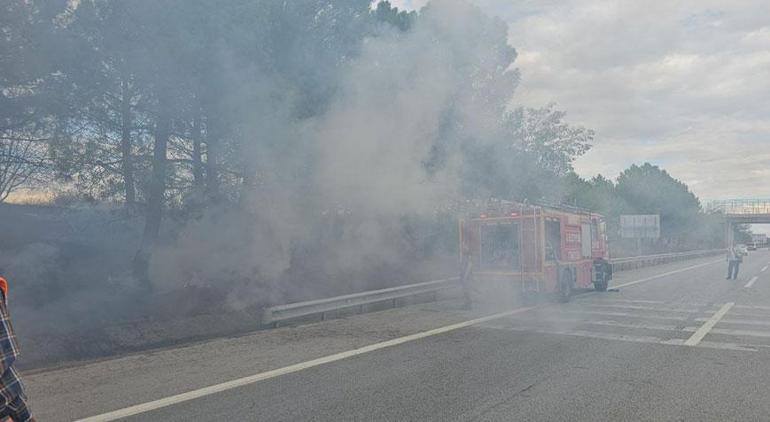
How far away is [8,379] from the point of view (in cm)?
168

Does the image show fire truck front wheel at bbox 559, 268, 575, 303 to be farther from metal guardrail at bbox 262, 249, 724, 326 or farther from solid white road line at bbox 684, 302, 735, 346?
solid white road line at bbox 684, 302, 735, 346

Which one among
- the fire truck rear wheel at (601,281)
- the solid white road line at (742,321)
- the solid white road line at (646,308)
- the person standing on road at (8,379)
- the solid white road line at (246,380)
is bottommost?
the solid white road line at (742,321)

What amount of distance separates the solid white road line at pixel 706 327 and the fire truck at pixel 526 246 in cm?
272

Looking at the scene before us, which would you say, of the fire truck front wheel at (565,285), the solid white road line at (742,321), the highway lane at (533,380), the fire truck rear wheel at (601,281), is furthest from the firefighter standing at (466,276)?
the fire truck rear wheel at (601,281)

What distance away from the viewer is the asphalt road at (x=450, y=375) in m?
4.20

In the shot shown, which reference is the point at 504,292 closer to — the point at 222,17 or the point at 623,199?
the point at 222,17

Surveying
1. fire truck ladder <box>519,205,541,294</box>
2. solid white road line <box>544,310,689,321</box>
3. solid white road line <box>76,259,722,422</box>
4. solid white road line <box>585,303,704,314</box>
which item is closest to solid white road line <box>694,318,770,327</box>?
solid white road line <box>544,310,689,321</box>

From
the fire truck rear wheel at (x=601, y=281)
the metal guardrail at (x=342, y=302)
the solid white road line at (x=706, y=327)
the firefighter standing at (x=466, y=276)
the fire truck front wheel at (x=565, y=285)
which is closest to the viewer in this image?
the solid white road line at (x=706, y=327)

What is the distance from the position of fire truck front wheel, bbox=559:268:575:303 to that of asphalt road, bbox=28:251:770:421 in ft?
8.40

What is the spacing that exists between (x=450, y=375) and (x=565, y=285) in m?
6.93

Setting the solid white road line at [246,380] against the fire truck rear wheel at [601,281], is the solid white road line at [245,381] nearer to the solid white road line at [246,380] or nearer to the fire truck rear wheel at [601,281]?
the solid white road line at [246,380]

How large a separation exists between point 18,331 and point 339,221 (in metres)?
5.73

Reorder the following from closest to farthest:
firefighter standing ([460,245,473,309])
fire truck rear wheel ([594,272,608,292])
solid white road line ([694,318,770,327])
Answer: solid white road line ([694,318,770,327]) < firefighter standing ([460,245,473,309]) < fire truck rear wheel ([594,272,608,292])

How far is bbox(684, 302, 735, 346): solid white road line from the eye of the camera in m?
6.94
